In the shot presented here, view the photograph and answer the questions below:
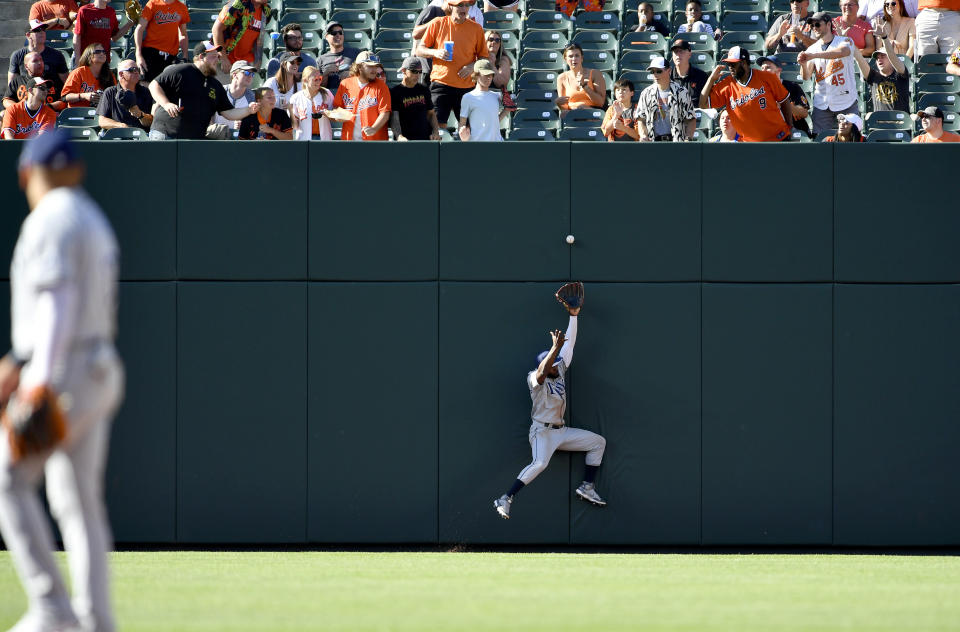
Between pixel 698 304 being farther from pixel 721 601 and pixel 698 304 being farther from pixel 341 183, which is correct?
pixel 721 601

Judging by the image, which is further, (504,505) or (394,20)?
(394,20)

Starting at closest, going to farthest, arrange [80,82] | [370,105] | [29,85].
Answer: [370,105]
[80,82]
[29,85]

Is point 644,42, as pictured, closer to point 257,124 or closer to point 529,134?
point 529,134

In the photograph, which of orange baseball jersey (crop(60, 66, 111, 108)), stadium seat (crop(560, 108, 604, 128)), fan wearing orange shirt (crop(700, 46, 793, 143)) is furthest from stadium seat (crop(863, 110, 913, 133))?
orange baseball jersey (crop(60, 66, 111, 108))

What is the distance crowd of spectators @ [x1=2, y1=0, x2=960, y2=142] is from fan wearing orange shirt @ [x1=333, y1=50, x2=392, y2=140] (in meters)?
0.01

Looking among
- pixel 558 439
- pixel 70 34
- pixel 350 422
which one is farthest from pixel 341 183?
pixel 70 34

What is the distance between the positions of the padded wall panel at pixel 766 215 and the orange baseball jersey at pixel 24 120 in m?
7.34

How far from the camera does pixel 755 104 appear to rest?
12758 millimetres

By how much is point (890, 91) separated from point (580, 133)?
4210 mm

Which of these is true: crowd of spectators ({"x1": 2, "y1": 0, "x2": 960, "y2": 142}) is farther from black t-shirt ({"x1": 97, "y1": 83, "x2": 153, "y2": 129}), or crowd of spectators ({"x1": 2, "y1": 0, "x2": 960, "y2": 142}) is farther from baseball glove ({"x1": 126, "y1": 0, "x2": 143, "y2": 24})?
baseball glove ({"x1": 126, "y1": 0, "x2": 143, "y2": 24})

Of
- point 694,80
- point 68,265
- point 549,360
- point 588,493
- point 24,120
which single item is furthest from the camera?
point 694,80

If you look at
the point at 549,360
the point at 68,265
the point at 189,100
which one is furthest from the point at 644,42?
the point at 68,265

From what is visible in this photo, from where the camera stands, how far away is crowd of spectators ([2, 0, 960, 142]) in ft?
41.9

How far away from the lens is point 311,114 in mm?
13516
